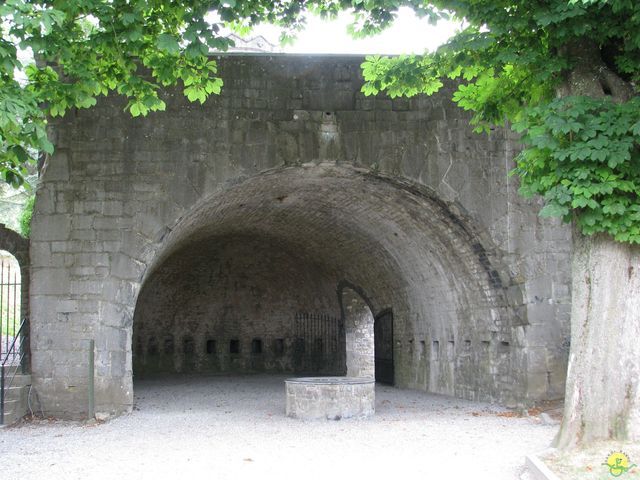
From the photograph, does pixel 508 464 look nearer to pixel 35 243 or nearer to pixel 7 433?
pixel 7 433

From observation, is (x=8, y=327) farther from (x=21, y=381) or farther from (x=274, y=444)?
(x=274, y=444)

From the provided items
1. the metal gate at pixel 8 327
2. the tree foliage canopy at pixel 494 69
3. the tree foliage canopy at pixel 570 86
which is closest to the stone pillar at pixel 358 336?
the metal gate at pixel 8 327

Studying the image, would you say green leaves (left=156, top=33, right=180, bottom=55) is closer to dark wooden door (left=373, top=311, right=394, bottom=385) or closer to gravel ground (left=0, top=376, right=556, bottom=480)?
gravel ground (left=0, top=376, right=556, bottom=480)

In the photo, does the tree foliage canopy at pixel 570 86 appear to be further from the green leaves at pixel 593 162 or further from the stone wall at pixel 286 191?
the stone wall at pixel 286 191

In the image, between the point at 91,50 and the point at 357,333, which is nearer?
the point at 91,50

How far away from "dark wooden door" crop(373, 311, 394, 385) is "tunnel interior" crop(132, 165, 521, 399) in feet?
0.16

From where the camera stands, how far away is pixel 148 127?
11.2m

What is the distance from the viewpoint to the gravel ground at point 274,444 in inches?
290

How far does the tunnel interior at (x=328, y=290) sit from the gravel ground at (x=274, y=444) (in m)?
1.69

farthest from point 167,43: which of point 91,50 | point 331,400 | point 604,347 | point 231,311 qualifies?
point 231,311

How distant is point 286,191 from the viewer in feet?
43.5

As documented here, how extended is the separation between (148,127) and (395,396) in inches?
264

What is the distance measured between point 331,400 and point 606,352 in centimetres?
448

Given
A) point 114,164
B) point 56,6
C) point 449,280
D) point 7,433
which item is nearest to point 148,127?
point 114,164
